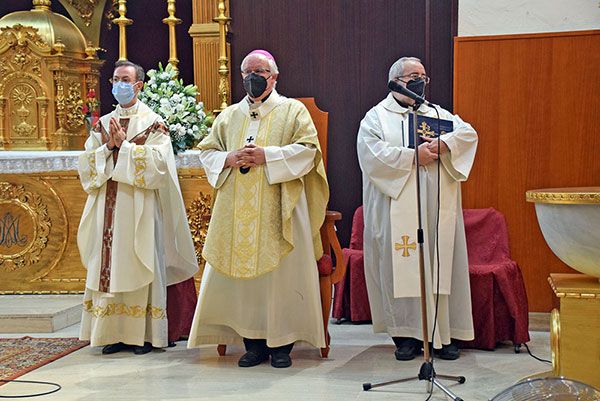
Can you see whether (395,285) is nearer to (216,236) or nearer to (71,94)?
(216,236)

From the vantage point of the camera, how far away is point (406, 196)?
5.54m

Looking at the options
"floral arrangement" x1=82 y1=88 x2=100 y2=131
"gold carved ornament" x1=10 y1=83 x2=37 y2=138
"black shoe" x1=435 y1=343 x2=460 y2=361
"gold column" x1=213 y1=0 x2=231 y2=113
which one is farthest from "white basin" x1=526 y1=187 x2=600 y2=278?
"gold carved ornament" x1=10 y1=83 x2=37 y2=138

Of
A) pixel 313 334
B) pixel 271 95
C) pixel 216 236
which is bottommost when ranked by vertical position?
pixel 313 334

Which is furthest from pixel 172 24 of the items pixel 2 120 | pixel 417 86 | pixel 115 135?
pixel 417 86

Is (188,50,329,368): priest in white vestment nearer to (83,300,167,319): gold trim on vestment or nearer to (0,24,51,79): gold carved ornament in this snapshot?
(83,300,167,319): gold trim on vestment

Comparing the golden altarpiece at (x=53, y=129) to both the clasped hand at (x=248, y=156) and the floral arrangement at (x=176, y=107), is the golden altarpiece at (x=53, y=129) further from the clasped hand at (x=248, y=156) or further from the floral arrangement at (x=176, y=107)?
the clasped hand at (x=248, y=156)

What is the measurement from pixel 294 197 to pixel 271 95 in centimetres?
Answer: 64

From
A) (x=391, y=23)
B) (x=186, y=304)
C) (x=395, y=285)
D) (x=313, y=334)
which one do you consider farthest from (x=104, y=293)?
(x=391, y=23)

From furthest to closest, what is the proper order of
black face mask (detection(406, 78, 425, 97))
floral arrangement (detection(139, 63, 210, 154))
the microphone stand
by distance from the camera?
floral arrangement (detection(139, 63, 210, 154)) < black face mask (detection(406, 78, 425, 97)) < the microphone stand

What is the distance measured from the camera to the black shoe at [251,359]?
17.7 ft

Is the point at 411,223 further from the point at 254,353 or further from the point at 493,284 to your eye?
the point at 254,353

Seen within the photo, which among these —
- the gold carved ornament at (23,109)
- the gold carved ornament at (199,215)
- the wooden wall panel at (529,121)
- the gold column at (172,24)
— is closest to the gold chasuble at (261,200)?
the wooden wall panel at (529,121)

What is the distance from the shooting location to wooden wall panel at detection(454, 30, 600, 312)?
20.3 feet

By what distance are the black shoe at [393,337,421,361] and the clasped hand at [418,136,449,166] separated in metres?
1.05
